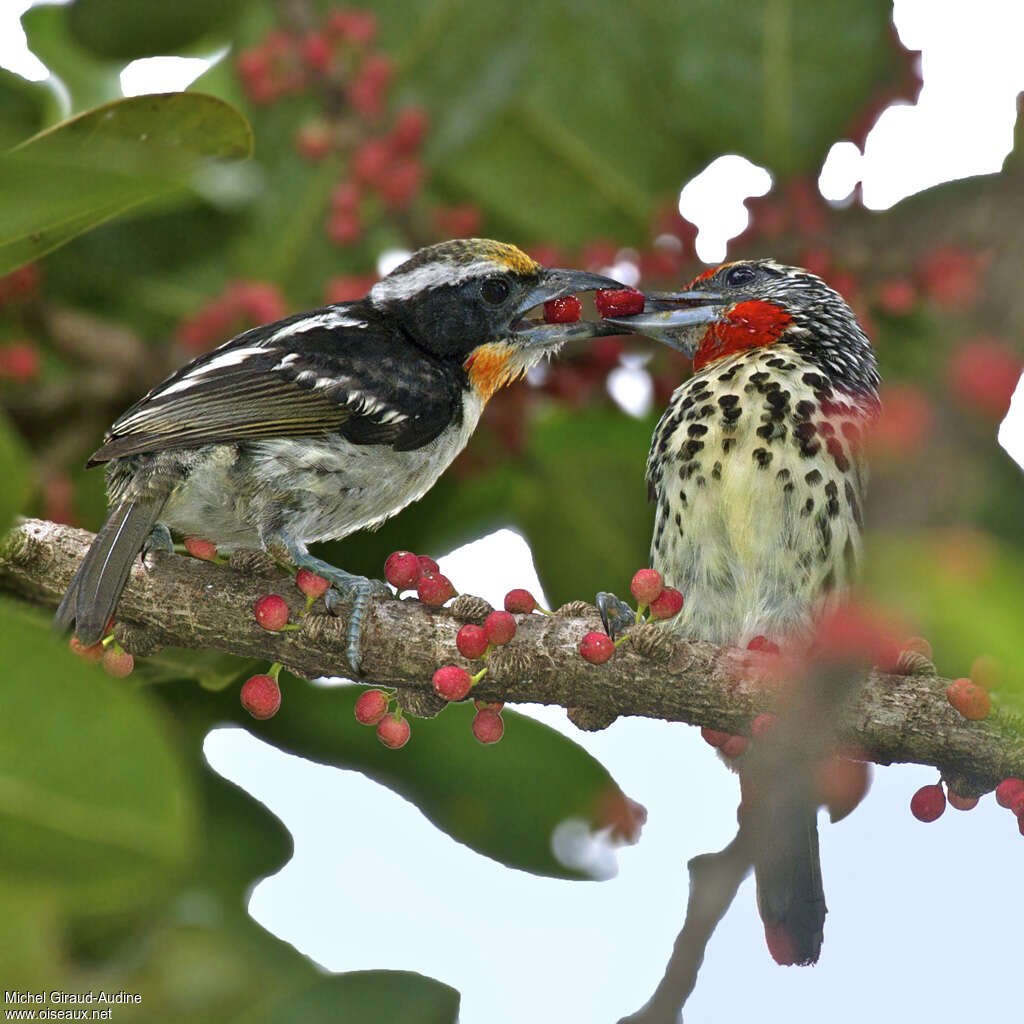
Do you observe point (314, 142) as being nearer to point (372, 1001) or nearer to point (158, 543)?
point (158, 543)

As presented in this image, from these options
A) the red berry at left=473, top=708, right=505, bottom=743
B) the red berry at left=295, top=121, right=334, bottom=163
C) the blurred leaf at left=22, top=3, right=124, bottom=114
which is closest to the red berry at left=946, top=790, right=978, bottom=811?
the red berry at left=473, top=708, right=505, bottom=743

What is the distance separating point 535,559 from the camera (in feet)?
11.1

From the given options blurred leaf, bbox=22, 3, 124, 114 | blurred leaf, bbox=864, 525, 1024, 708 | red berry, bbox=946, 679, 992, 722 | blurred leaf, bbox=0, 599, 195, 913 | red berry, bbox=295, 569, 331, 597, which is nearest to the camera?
blurred leaf, bbox=864, 525, 1024, 708

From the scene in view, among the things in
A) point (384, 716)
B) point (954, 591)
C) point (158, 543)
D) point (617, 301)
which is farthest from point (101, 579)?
point (954, 591)

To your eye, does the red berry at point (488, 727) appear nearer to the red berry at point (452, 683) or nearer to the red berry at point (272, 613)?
the red berry at point (452, 683)

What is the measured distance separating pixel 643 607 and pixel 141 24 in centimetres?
213

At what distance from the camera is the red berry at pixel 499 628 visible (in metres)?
2.47

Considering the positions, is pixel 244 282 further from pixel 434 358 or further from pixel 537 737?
pixel 537 737

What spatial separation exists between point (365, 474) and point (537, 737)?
739 mm

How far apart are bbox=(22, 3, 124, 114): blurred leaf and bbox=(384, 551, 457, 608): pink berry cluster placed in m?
1.88

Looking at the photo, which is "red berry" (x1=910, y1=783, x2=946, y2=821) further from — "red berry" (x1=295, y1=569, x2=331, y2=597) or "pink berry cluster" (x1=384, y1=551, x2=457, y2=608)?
"red berry" (x1=295, y1=569, x2=331, y2=597)

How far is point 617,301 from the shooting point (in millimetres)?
3416

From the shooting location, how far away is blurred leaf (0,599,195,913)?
1.66 m

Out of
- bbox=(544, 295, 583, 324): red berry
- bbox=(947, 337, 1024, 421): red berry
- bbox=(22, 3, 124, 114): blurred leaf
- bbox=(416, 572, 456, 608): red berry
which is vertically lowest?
bbox=(947, 337, 1024, 421): red berry
